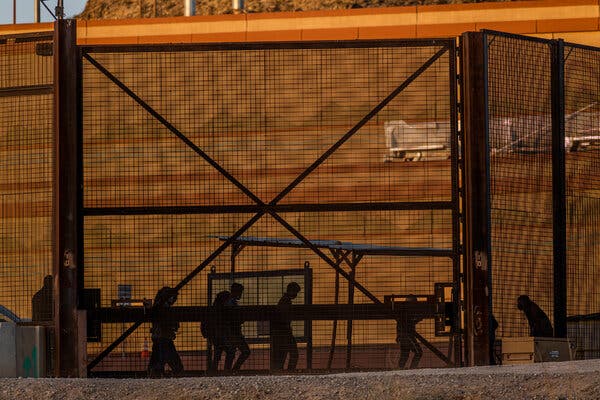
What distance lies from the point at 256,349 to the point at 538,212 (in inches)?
138

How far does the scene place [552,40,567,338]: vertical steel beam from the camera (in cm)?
1291

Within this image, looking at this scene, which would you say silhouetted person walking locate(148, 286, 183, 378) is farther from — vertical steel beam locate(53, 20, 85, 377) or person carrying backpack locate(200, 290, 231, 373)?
vertical steel beam locate(53, 20, 85, 377)

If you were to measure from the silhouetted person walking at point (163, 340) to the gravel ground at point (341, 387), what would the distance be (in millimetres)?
2599

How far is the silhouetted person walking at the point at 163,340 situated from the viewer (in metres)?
12.3

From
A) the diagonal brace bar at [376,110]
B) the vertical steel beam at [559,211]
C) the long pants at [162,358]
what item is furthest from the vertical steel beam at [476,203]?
the long pants at [162,358]

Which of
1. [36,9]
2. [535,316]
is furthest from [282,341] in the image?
[36,9]

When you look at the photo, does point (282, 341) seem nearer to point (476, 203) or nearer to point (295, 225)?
point (476, 203)

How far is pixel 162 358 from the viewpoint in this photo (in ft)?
40.5

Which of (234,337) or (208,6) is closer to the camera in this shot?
(234,337)

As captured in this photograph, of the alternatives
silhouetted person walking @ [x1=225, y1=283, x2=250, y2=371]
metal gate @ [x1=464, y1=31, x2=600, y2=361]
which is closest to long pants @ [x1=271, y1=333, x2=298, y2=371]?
silhouetted person walking @ [x1=225, y1=283, x2=250, y2=371]

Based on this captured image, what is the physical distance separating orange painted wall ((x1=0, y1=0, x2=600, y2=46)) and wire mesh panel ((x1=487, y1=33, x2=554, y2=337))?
10262 mm

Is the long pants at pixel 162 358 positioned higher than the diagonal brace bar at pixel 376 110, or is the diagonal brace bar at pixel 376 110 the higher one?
the diagonal brace bar at pixel 376 110

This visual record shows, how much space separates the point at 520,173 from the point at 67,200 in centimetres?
488

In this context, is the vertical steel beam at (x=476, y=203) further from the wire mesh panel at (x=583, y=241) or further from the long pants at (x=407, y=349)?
the wire mesh panel at (x=583, y=241)
